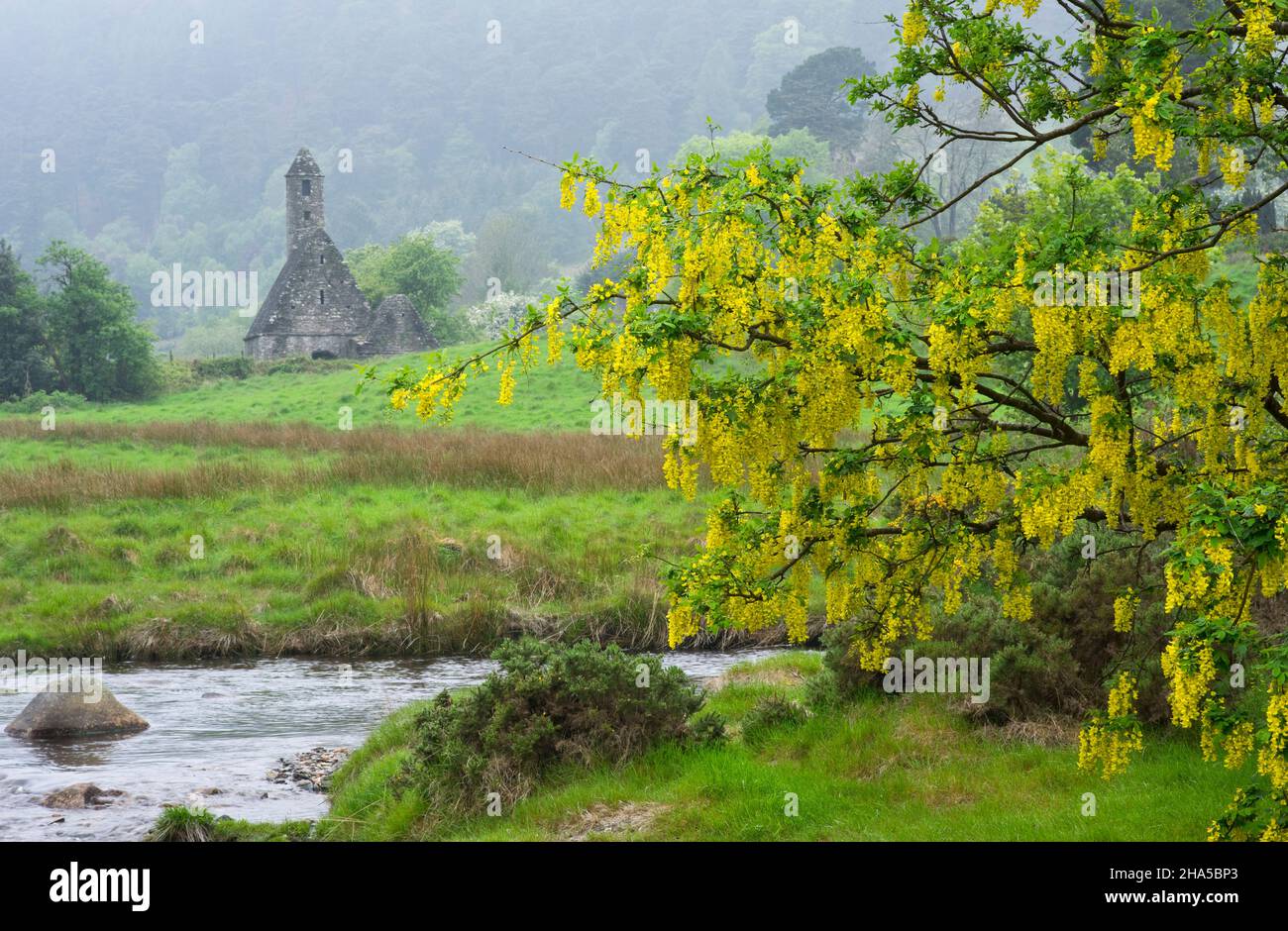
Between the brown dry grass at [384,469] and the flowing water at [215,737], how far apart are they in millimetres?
7651

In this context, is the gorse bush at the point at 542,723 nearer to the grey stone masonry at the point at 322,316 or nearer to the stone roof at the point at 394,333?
the grey stone masonry at the point at 322,316

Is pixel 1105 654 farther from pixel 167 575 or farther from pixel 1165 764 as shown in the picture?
pixel 167 575

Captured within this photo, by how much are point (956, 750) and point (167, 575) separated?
14.7m

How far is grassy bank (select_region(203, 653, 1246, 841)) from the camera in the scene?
357 inches

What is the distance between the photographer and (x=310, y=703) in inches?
655

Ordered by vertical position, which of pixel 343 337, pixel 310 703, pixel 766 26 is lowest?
pixel 310 703

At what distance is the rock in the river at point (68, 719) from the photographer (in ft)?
49.1

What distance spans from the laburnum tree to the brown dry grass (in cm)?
1798

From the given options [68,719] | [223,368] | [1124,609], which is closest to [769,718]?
[1124,609]

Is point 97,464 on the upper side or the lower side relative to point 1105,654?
upper
